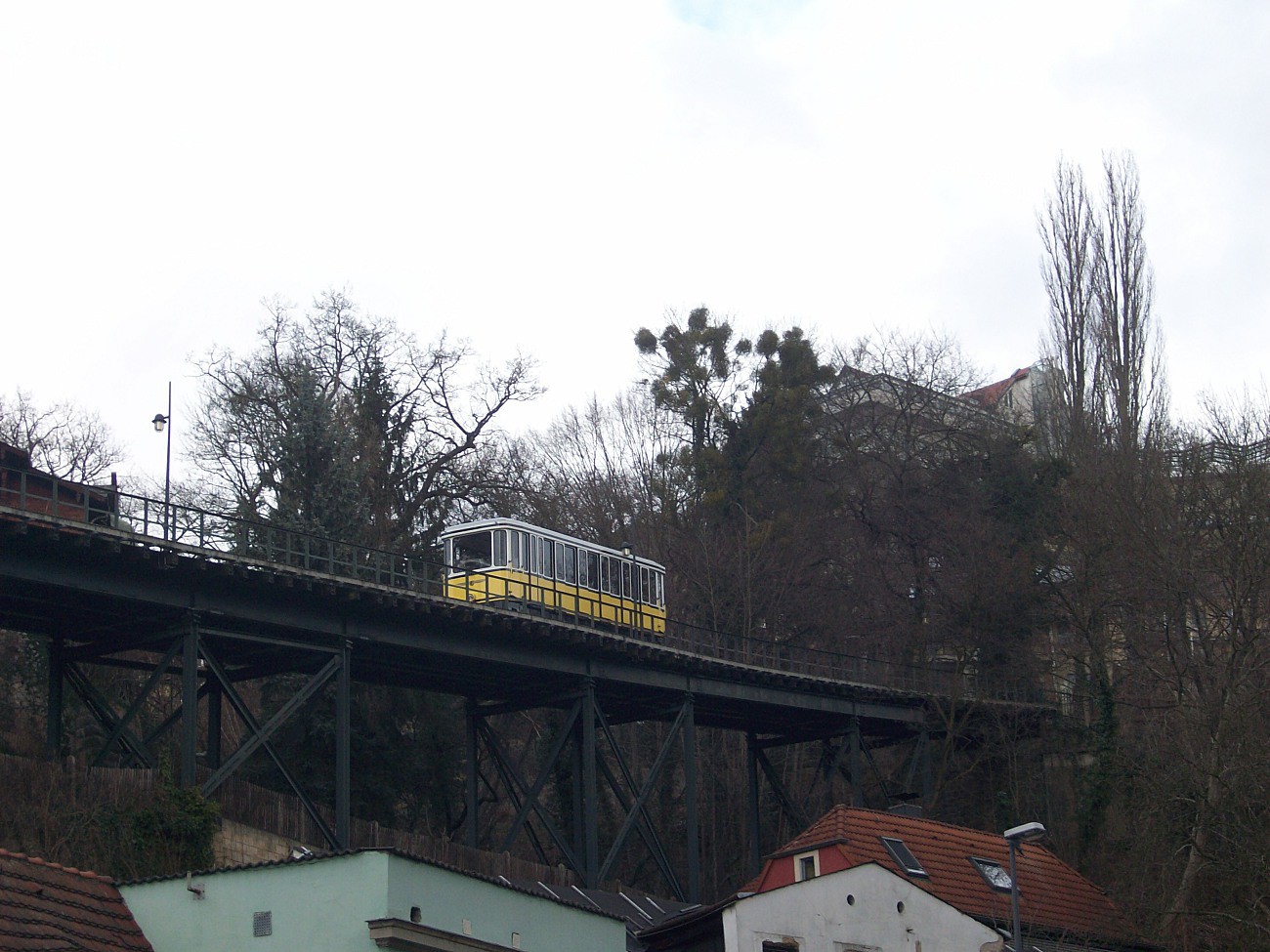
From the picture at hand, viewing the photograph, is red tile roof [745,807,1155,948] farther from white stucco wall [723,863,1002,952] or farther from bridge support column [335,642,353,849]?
bridge support column [335,642,353,849]

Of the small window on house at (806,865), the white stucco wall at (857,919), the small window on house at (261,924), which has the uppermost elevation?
the small window on house at (806,865)

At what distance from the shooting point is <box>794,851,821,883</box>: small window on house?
35812 mm

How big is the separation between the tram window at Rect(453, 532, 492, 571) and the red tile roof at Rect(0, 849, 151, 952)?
24365 mm

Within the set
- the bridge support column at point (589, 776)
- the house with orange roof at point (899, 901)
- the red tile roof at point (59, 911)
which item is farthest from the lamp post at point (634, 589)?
the red tile roof at point (59, 911)

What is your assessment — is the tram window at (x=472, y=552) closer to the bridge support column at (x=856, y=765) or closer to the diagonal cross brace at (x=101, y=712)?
the diagonal cross brace at (x=101, y=712)

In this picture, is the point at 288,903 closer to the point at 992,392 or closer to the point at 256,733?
the point at 256,733

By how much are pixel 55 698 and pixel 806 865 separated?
53.8 feet

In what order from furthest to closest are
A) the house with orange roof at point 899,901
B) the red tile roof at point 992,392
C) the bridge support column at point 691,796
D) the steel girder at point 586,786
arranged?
the red tile roof at point 992,392
the bridge support column at point 691,796
the steel girder at point 586,786
the house with orange roof at point 899,901

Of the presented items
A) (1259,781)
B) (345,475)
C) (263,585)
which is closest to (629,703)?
(345,475)

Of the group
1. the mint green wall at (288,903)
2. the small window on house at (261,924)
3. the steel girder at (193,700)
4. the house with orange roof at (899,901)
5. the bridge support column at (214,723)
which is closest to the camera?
the mint green wall at (288,903)

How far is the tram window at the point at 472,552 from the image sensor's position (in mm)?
44344

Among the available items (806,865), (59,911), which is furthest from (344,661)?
(59,911)

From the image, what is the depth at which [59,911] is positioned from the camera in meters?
18.1

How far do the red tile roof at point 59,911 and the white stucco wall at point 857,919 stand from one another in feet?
46.9
